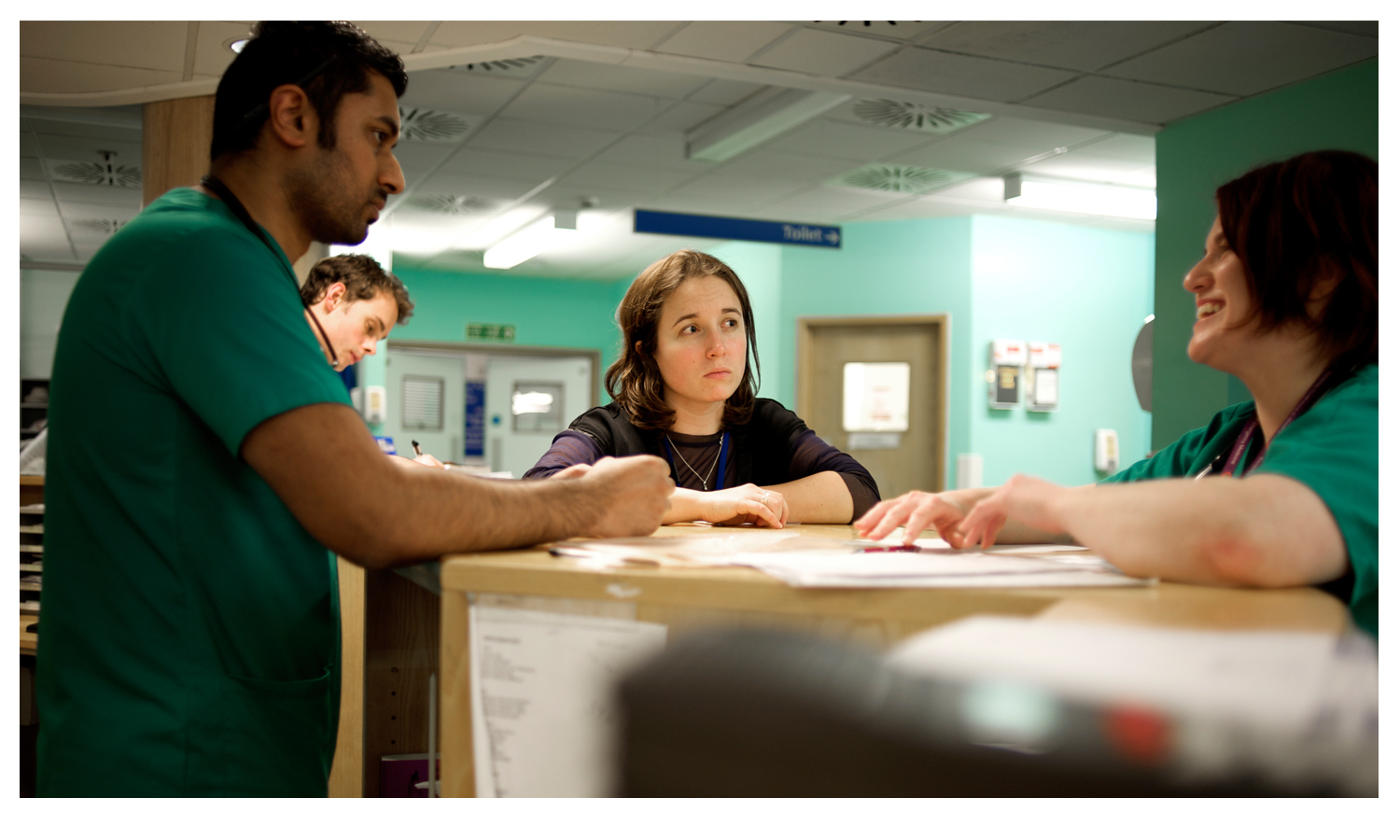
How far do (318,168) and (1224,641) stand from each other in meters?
1.06

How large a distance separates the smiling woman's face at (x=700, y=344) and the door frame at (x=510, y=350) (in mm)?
8371

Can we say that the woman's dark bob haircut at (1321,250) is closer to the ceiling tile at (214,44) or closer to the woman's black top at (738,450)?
the woman's black top at (738,450)

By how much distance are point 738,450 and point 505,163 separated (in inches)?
181

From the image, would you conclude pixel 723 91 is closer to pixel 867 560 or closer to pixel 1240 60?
pixel 1240 60

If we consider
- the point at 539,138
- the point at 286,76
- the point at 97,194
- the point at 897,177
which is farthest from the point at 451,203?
the point at 286,76

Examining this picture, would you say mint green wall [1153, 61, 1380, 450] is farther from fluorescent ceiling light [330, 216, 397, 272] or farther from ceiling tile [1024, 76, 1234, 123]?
fluorescent ceiling light [330, 216, 397, 272]

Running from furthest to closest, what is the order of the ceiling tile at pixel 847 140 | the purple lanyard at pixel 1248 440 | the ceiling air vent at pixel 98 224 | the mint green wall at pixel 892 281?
the ceiling air vent at pixel 98 224 < the mint green wall at pixel 892 281 < the ceiling tile at pixel 847 140 < the purple lanyard at pixel 1248 440

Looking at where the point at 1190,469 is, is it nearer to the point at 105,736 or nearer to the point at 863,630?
the point at 863,630

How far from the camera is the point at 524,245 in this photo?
27.6ft

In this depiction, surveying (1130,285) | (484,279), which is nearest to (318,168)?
(1130,285)

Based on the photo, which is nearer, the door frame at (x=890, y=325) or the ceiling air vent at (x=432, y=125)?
the ceiling air vent at (x=432, y=125)

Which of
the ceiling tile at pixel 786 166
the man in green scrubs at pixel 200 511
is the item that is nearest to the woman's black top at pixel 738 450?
the man in green scrubs at pixel 200 511

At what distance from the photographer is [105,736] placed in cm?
97

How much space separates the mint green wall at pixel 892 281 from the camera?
7156 mm
